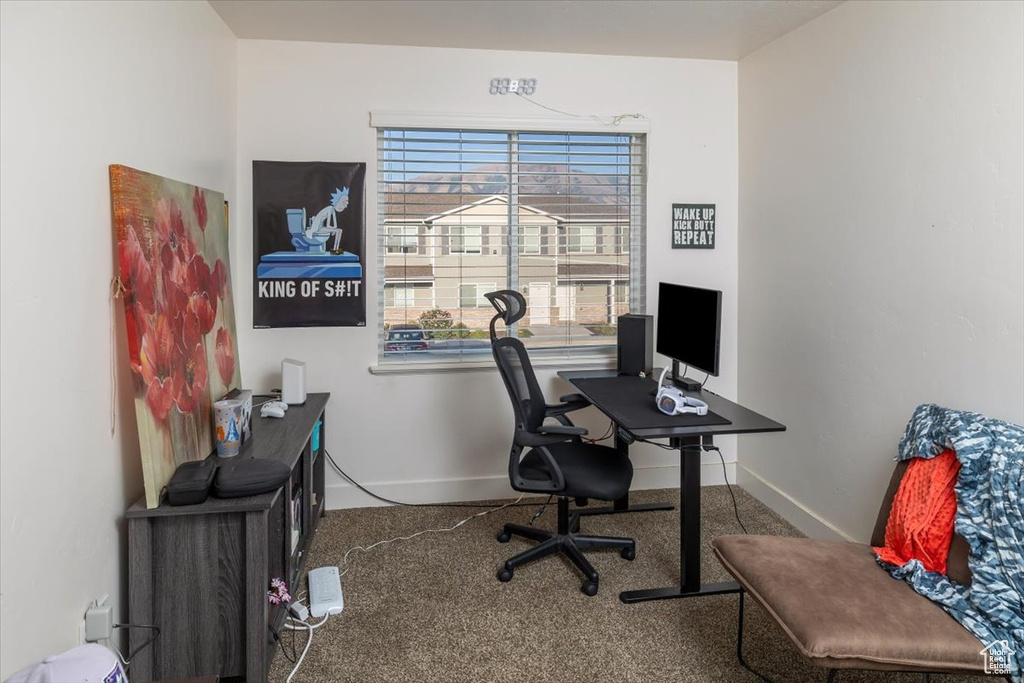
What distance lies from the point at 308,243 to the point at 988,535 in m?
3.12

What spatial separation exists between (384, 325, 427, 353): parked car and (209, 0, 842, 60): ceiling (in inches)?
61.4

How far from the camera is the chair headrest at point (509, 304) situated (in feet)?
8.80

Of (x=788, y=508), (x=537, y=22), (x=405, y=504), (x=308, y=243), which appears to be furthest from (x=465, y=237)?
(x=788, y=508)

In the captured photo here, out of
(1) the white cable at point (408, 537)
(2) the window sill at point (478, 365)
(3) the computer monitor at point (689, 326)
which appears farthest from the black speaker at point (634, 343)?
(1) the white cable at point (408, 537)

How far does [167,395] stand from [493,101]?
2333 millimetres

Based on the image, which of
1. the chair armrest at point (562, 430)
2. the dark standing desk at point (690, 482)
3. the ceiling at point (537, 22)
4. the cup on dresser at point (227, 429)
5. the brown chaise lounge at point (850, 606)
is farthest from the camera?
the ceiling at point (537, 22)

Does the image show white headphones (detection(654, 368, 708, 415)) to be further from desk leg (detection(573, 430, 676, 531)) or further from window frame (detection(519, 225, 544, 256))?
window frame (detection(519, 225, 544, 256))

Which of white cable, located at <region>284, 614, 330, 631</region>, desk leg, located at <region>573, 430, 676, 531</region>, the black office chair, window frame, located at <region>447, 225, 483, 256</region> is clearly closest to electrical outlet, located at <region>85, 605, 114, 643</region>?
white cable, located at <region>284, 614, 330, 631</region>

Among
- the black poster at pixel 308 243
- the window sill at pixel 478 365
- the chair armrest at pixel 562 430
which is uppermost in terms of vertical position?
the black poster at pixel 308 243

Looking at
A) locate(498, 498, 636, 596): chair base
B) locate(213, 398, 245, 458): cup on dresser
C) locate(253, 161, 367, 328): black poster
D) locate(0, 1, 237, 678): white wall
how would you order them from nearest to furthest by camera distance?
locate(0, 1, 237, 678): white wall, locate(213, 398, 245, 458): cup on dresser, locate(498, 498, 636, 596): chair base, locate(253, 161, 367, 328): black poster

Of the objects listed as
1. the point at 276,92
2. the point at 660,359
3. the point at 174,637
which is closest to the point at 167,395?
the point at 174,637

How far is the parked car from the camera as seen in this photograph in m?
3.46

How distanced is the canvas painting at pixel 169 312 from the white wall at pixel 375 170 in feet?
2.35

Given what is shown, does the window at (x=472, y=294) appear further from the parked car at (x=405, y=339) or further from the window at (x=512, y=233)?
the parked car at (x=405, y=339)
